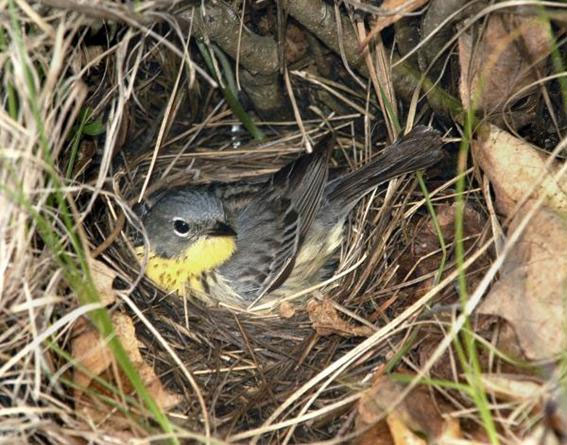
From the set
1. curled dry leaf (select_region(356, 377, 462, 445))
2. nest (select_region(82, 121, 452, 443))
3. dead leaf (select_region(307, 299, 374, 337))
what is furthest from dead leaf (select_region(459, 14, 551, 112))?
curled dry leaf (select_region(356, 377, 462, 445))

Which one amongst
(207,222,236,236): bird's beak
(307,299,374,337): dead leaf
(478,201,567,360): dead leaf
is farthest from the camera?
(207,222,236,236): bird's beak

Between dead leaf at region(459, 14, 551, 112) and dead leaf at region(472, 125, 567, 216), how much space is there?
0.21 metres

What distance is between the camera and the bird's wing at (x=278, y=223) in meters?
6.03

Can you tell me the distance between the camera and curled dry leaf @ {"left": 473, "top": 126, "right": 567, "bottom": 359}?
3.98 meters

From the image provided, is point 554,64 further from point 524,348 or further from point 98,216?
point 98,216

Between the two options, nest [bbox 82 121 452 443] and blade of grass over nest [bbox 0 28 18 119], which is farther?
nest [bbox 82 121 452 443]

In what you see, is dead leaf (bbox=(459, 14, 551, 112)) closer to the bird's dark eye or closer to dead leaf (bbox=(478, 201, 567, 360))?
dead leaf (bbox=(478, 201, 567, 360))

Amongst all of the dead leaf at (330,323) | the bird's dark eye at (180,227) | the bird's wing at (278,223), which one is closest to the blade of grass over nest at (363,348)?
the dead leaf at (330,323)

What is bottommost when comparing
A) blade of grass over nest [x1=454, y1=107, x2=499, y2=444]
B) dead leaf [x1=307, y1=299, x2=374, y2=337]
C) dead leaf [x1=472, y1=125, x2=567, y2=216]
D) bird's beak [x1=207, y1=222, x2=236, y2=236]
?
bird's beak [x1=207, y1=222, x2=236, y2=236]

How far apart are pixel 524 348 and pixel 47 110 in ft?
7.83

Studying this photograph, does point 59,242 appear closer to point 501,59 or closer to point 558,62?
point 501,59

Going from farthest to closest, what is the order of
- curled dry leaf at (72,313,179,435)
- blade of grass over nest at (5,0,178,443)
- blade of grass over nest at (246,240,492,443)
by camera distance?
1. blade of grass over nest at (246,240,492,443)
2. curled dry leaf at (72,313,179,435)
3. blade of grass over nest at (5,0,178,443)

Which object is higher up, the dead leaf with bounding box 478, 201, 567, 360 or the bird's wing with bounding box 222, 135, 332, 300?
the dead leaf with bounding box 478, 201, 567, 360

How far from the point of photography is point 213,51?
18.7 feet
